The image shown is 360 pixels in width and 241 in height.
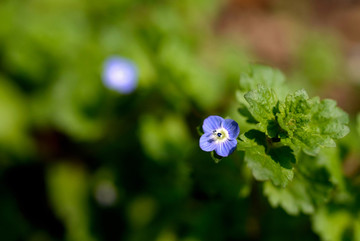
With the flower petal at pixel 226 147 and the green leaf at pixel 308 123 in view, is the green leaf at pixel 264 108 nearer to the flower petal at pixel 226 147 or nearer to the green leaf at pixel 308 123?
the green leaf at pixel 308 123

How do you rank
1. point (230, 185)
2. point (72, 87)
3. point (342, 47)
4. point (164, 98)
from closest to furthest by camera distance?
point (230, 185), point (164, 98), point (72, 87), point (342, 47)

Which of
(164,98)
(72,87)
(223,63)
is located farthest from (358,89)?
(72,87)

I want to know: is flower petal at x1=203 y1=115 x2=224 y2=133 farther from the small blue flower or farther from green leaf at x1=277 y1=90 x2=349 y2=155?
the small blue flower

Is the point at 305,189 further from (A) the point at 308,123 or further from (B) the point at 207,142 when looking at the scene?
(B) the point at 207,142

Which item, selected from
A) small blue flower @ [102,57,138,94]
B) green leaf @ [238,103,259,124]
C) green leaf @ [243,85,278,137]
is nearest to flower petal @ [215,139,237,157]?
green leaf @ [243,85,278,137]

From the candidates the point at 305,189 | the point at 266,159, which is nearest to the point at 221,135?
the point at 266,159

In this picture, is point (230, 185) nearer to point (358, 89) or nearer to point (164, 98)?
point (164, 98)

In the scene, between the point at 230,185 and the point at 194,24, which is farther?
the point at 194,24
